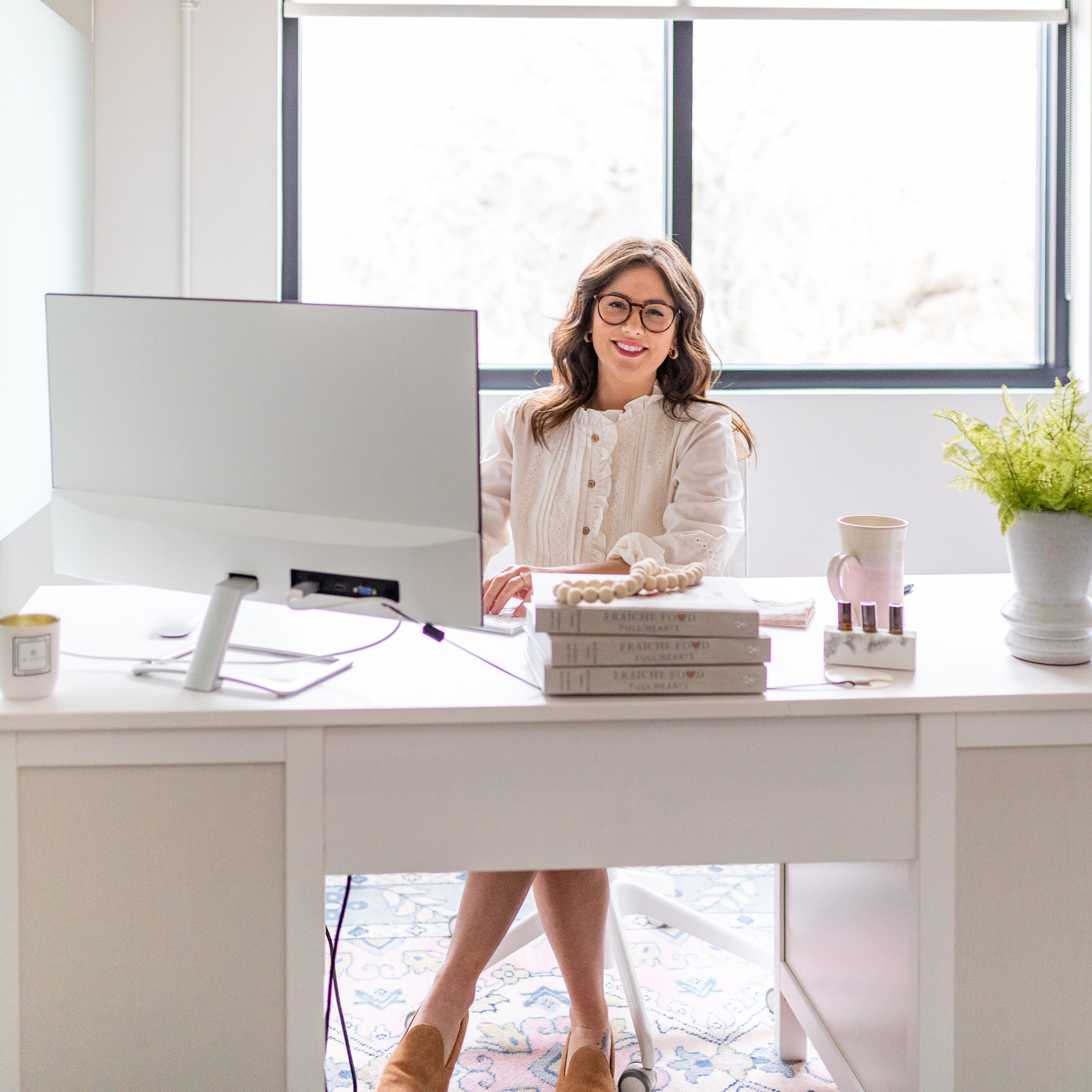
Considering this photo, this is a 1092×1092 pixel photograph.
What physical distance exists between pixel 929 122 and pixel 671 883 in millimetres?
2096

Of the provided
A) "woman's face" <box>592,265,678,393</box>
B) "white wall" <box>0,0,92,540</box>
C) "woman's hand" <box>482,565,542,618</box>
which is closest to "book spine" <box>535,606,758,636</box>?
"woman's hand" <box>482,565,542,618</box>

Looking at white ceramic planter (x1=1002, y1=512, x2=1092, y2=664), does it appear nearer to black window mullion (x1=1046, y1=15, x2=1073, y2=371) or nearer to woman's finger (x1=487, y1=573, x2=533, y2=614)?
woman's finger (x1=487, y1=573, x2=533, y2=614)

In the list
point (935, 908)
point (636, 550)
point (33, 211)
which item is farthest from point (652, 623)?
point (33, 211)

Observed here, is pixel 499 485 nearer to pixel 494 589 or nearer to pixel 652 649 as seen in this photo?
pixel 494 589

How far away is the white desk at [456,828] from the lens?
119 centimetres

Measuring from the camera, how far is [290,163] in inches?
112

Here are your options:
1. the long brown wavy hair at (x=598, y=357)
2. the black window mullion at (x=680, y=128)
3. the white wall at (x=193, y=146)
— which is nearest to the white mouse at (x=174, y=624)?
the long brown wavy hair at (x=598, y=357)

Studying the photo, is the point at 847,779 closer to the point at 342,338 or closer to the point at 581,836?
the point at 581,836

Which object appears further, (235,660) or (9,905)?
(235,660)

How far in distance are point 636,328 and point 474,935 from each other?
41.3 inches

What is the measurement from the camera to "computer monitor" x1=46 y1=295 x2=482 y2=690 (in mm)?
1196

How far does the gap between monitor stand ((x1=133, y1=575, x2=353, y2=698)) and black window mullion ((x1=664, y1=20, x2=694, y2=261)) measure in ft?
6.20

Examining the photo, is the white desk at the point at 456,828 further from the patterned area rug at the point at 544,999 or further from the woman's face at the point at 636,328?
the woman's face at the point at 636,328

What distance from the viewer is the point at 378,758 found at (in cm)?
121
